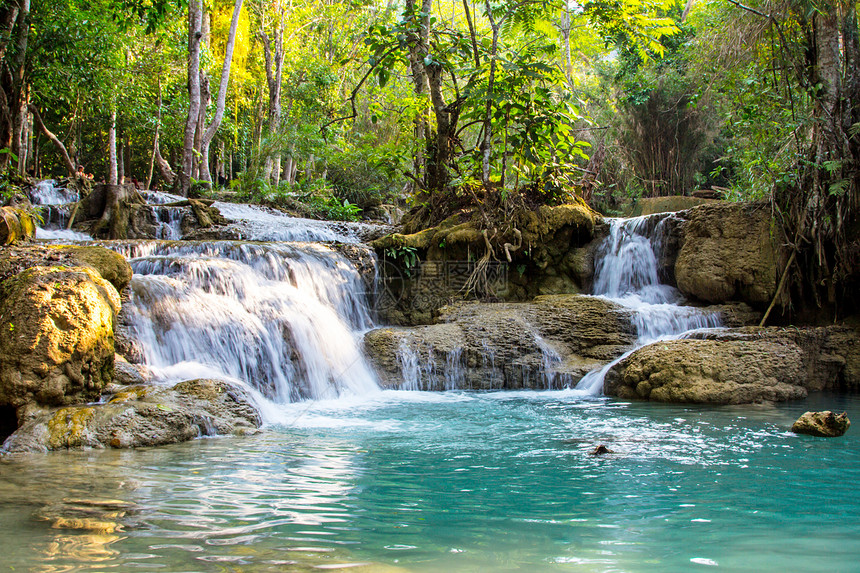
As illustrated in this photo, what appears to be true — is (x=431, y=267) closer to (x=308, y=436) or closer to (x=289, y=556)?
(x=308, y=436)

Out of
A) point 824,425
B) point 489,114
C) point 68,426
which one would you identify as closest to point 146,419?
point 68,426

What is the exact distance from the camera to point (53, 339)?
4.82m

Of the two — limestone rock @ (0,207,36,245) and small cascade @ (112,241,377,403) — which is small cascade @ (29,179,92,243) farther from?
small cascade @ (112,241,377,403)

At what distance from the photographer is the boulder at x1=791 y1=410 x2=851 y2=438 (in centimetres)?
455

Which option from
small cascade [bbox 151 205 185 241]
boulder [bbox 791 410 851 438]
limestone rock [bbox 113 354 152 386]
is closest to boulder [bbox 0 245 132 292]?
limestone rock [bbox 113 354 152 386]

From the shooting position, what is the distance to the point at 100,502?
2.85 m

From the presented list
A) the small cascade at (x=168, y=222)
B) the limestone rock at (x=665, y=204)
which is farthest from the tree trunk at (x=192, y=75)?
the limestone rock at (x=665, y=204)

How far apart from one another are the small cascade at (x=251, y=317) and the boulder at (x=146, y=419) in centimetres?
98

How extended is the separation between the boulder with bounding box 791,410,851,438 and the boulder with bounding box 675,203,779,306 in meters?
4.58

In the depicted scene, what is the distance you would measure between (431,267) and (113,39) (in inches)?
405

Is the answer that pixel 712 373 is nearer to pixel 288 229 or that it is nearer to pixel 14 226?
pixel 14 226

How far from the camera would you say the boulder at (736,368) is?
6375 mm

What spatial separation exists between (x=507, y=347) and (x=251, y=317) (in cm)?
341

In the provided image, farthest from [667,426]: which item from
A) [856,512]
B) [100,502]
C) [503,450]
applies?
[100,502]
